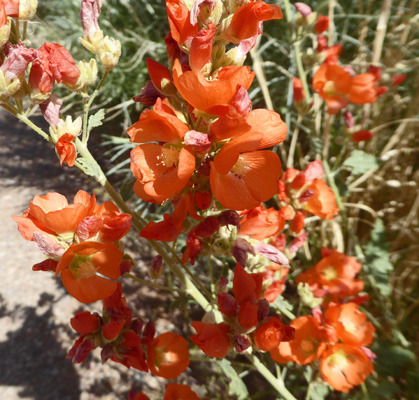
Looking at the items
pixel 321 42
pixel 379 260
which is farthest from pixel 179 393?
pixel 321 42

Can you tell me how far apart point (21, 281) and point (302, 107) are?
4.75ft

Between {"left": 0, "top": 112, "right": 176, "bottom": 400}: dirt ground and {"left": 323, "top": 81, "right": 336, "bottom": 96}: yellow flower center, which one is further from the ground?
{"left": 323, "top": 81, "right": 336, "bottom": 96}: yellow flower center

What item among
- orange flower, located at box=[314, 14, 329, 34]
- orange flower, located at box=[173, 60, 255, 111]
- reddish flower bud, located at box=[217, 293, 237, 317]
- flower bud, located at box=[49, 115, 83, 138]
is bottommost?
reddish flower bud, located at box=[217, 293, 237, 317]

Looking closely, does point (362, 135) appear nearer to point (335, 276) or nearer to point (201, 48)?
point (335, 276)

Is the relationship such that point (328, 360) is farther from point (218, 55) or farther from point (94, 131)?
point (94, 131)

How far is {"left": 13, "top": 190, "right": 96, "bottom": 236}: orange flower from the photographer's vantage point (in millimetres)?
484

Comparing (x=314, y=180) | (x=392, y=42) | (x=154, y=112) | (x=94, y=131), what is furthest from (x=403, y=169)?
(x=94, y=131)

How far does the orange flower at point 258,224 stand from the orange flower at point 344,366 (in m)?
0.35

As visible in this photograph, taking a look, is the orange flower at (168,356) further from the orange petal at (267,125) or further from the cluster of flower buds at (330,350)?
the orange petal at (267,125)

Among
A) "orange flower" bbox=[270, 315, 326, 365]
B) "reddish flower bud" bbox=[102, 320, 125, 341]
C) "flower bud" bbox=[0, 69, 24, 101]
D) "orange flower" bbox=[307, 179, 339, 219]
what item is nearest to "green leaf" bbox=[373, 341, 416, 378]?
"orange flower" bbox=[270, 315, 326, 365]

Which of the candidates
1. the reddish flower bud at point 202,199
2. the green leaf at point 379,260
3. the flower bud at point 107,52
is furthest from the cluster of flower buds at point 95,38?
the green leaf at point 379,260

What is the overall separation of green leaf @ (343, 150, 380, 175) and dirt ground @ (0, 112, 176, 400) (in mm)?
1029

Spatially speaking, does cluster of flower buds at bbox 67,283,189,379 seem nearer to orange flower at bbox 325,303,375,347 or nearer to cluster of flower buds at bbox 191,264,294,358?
cluster of flower buds at bbox 191,264,294,358

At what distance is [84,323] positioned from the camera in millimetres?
611
